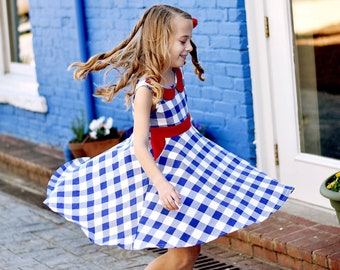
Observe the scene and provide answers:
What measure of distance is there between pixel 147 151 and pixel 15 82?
5431mm

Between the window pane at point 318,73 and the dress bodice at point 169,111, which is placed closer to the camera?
the dress bodice at point 169,111

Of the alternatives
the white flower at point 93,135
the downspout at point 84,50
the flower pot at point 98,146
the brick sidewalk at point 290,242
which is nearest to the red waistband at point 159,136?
the brick sidewalk at point 290,242

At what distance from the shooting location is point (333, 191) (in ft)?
16.2

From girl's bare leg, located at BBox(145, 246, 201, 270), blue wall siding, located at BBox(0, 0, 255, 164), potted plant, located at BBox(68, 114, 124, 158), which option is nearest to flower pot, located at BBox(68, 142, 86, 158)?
potted plant, located at BBox(68, 114, 124, 158)

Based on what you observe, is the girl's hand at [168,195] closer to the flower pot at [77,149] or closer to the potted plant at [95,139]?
the potted plant at [95,139]

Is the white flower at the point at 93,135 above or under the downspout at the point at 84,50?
under

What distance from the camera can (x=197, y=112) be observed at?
6711 millimetres

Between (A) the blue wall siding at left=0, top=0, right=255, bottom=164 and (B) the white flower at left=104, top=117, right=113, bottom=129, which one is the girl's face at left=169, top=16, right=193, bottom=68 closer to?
(A) the blue wall siding at left=0, top=0, right=255, bottom=164

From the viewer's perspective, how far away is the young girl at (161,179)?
13.5 ft

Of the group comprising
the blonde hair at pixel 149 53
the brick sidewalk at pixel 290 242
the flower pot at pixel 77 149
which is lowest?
the brick sidewalk at pixel 290 242

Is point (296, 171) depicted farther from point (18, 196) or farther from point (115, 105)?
point (18, 196)

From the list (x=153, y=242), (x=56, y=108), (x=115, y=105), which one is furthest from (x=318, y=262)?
(x=56, y=108)

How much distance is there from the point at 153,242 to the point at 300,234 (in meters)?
1.65

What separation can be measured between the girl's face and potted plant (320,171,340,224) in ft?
4.07
